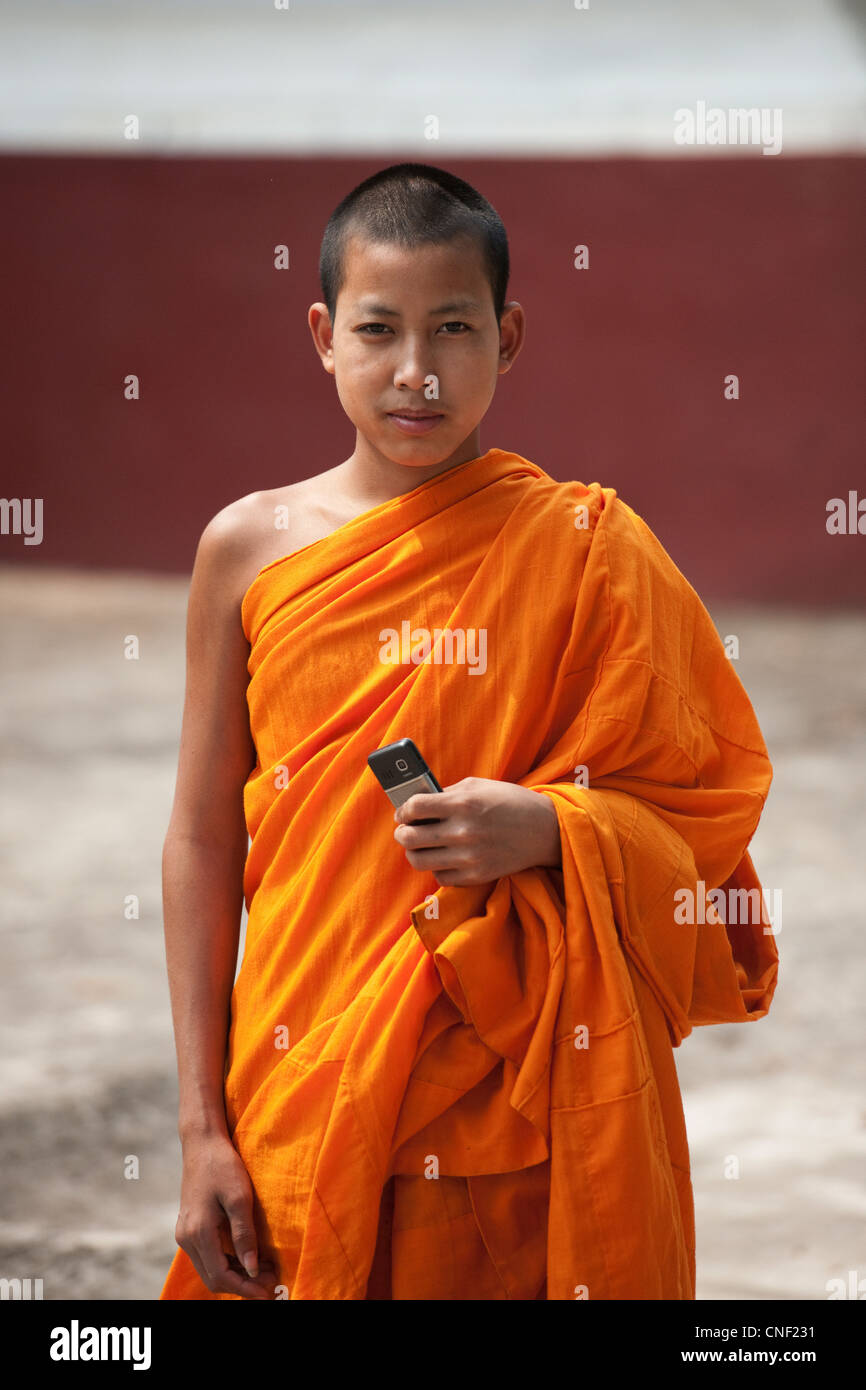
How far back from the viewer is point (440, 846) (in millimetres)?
1228

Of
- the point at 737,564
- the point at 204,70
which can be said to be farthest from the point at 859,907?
the point at 204,70

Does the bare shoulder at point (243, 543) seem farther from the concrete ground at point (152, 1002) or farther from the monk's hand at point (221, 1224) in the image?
the concrete ground at point (152, 1002)

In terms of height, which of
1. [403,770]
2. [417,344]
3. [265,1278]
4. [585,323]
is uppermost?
[585,323]

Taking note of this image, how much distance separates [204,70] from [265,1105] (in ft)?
23.8

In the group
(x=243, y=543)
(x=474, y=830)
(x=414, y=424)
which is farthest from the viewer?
(x=243, y=543)

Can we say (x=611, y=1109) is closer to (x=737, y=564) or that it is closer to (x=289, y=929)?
(x=289, y=929)

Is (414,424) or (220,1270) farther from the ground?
(414,424)

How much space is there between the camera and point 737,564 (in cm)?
763

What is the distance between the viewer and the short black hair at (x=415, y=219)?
4.34 ft

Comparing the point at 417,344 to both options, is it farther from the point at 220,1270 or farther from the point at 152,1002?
the point at 152,1002

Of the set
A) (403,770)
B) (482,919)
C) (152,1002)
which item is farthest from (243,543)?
(152,1002)

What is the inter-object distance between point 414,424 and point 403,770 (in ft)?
1.09

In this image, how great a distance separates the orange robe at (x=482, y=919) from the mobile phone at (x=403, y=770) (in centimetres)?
9
